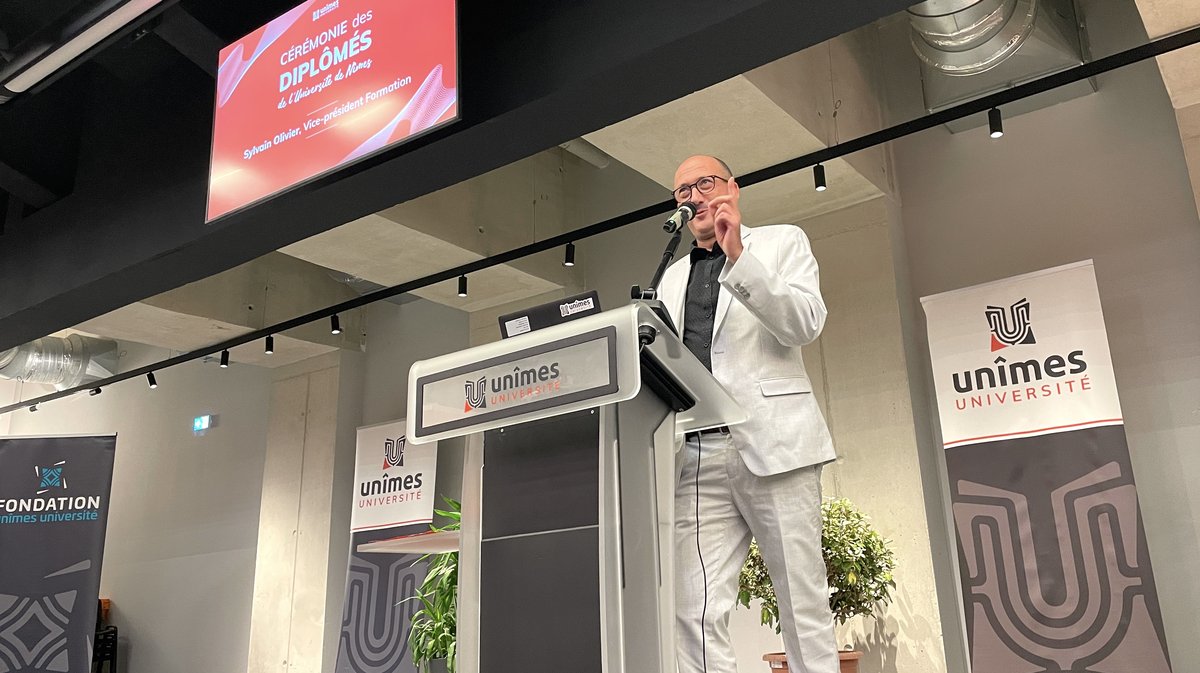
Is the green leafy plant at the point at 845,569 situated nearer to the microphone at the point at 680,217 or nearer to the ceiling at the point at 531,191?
the ceiling at the point at 531,191

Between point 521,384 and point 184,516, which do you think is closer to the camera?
point 521,384

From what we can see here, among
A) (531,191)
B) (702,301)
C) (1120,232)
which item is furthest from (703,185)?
(531,191)

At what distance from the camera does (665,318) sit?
5.21ft

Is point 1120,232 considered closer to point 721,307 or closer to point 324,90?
point 721,307

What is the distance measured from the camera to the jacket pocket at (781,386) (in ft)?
6.11

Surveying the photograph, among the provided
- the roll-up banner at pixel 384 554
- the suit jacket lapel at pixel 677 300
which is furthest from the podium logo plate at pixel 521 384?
the roll-up banner at pixel 384 554

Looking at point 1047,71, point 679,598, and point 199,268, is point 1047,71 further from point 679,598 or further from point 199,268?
point 199,268

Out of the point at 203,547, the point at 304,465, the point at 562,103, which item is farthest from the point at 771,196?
the point at 203,547

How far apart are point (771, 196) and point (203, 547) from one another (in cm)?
526

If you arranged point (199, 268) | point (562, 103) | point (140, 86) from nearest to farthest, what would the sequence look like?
point (562, 103) → point (199, 268) → point (140, 86)

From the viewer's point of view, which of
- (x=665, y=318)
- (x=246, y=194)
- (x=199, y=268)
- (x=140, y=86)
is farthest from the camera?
(x=140, y=86)

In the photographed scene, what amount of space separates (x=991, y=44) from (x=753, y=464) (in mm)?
2580

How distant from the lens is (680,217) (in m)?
1.75

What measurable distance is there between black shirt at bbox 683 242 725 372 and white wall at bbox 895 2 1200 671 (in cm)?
268
